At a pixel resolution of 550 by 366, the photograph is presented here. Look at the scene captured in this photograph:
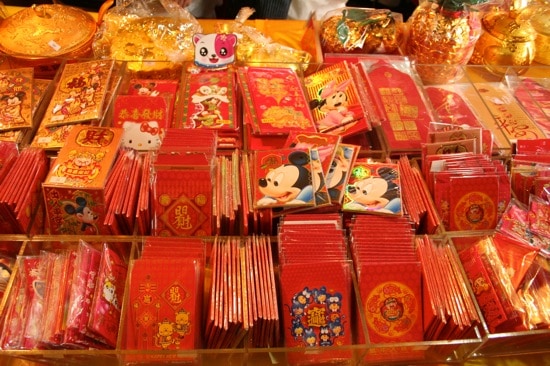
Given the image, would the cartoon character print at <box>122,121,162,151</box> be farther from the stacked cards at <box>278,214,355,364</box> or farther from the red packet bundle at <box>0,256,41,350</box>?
the stacked cards at <box>278,214,355,364</box>

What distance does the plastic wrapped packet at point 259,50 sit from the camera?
8.30 feet

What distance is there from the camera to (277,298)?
5.20 ft

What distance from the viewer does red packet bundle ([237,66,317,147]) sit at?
207 centimetres

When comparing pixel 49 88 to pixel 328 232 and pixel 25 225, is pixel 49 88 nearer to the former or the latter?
pixel 25 225

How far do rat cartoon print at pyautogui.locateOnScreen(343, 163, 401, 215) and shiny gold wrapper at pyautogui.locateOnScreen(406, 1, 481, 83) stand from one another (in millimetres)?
890

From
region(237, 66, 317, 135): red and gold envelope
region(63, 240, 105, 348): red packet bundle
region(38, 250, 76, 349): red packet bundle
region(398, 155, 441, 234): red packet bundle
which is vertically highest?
region(237, 66, 317, 135): red and gold envelope

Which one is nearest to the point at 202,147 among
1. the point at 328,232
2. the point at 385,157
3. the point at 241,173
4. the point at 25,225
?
the point at 241,173

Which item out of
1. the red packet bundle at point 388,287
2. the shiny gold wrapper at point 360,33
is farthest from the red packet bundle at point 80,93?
the red packet bundle at point 388,287

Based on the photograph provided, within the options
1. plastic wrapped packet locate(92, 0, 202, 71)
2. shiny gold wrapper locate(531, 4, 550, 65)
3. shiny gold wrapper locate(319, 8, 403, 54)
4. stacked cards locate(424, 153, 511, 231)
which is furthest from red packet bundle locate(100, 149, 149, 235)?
shiny gold wrapper locate(531, 4, 550, 65)

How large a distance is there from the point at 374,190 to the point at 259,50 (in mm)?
1150

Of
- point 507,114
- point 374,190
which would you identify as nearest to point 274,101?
point 374,190

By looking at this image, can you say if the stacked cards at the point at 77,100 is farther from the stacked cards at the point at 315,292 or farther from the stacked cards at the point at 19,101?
the stacked cards at the point at 315,292

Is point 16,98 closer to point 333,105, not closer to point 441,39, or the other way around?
point 333,105

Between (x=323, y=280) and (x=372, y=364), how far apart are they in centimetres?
31
